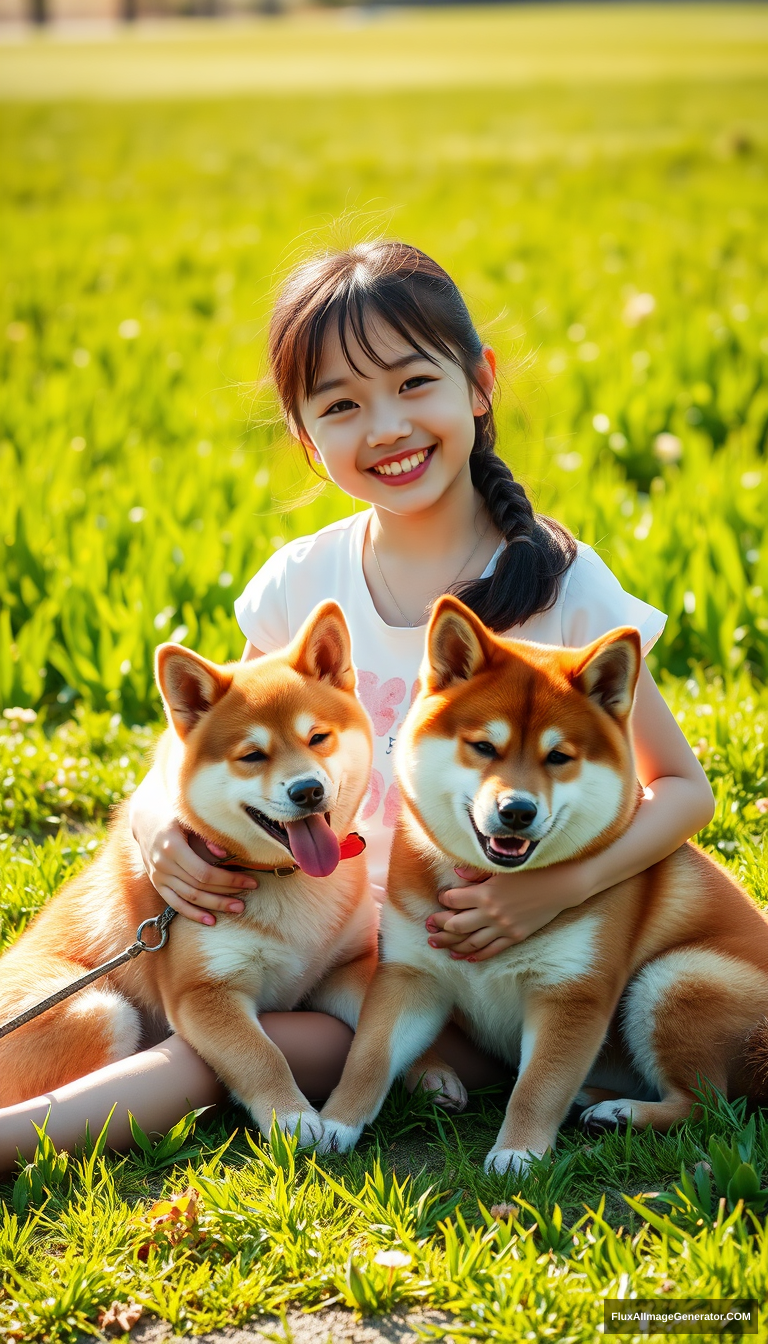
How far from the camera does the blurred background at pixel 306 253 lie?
421cm

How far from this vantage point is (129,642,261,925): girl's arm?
7.69 feet

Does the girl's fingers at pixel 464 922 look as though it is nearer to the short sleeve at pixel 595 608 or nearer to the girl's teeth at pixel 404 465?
the short sleeve at pixel 595 608

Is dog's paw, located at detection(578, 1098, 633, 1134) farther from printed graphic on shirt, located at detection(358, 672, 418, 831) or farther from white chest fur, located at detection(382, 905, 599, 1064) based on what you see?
printed graphic on shirt, located at detection(358, 672, 418, 831)

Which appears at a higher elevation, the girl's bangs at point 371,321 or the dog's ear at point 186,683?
the girl's bangs at point 371,321

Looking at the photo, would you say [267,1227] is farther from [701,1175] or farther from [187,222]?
[187,222]

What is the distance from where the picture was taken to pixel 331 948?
2.49 meters

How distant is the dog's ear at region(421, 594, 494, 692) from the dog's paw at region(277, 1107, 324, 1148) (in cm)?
85

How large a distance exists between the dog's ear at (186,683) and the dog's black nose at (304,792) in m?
0.30

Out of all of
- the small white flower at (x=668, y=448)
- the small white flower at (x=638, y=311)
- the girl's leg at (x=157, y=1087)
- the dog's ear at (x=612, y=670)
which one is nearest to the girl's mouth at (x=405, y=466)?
the dog's ear at (x=612, y=670)

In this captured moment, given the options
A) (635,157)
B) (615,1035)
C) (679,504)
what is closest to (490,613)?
(615,1035)

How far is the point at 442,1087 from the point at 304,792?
0.73 m

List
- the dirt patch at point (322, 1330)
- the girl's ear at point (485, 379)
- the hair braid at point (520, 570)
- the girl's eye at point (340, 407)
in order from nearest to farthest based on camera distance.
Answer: the dirt patch at point (322, 1330), the hair braid at point (520, 570), the girl's eye at point (340, 407), the girl's ear at point (485, 379)

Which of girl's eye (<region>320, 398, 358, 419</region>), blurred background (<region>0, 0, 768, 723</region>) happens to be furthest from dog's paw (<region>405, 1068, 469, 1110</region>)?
blurred background (<region>0, 0, 768, 723</region>)

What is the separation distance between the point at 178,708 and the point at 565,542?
96 cm
